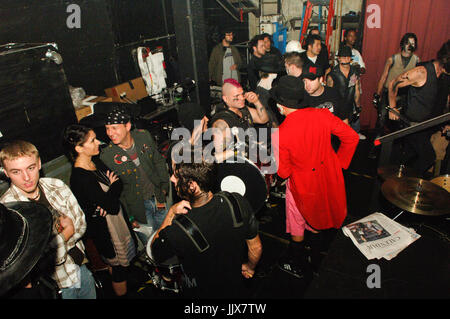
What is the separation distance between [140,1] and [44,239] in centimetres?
647

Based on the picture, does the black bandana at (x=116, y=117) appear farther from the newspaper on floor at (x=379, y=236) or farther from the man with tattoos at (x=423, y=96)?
the man with tattoos at (x=423, y=96)

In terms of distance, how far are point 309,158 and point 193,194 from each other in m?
1.45

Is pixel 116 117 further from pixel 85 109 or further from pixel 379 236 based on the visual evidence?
pixel 379 236

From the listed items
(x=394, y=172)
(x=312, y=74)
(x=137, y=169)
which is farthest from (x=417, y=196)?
(x=137, y=169)

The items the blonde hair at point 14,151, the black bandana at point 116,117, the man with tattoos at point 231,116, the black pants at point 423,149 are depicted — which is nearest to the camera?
the blonde hair at point 14,151

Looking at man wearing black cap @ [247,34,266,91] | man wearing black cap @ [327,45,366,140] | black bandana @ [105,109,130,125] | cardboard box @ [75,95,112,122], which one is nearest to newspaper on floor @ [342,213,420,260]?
black bandana @ [105,109,130,125]

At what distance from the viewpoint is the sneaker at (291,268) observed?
3381 millimetres

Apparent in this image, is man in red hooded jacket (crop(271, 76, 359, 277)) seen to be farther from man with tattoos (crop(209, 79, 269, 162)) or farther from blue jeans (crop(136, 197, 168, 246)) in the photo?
blue jeans (crop(136, 197, 168, 246))

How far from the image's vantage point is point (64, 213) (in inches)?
99.6

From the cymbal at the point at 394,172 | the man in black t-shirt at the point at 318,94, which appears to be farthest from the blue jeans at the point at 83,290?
the cymbal at the point at 394,172

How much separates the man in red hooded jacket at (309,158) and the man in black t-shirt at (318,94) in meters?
0.93

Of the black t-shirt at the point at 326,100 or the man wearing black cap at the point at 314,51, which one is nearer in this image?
the black t-shirt at the point at 326,100

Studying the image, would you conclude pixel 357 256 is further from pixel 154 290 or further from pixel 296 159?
pixel 154 290
